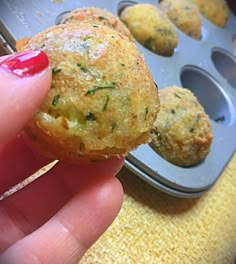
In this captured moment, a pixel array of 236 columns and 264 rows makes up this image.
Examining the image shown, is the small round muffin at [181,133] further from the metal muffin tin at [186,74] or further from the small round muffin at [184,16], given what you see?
the small round muffin at [184,16]

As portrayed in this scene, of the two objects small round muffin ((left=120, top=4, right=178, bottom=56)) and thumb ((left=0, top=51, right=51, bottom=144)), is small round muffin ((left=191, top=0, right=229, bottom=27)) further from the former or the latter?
thumb ((left=0, top=51, right=51, bottom=144))

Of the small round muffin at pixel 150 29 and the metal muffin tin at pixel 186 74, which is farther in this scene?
the small round muffin at pixel 150 29

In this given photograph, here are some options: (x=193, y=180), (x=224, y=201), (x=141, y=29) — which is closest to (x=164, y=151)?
(x=193, y=180)

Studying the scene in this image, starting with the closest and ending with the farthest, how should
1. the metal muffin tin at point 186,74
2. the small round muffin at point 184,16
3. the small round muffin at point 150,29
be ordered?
the metal muffin tin at point 186,74 < the small round muffin at point 150,29 < the small round muffin at point 184,16

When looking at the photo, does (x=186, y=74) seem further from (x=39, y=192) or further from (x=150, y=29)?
(x=39, y=192)

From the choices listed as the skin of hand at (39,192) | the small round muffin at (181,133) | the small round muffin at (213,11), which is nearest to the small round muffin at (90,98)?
the skin of hand at (39,192)

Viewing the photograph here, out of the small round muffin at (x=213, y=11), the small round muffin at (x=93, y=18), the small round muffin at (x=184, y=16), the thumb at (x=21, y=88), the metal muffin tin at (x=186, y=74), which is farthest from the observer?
the small round muffin at (x=213, y=11)
